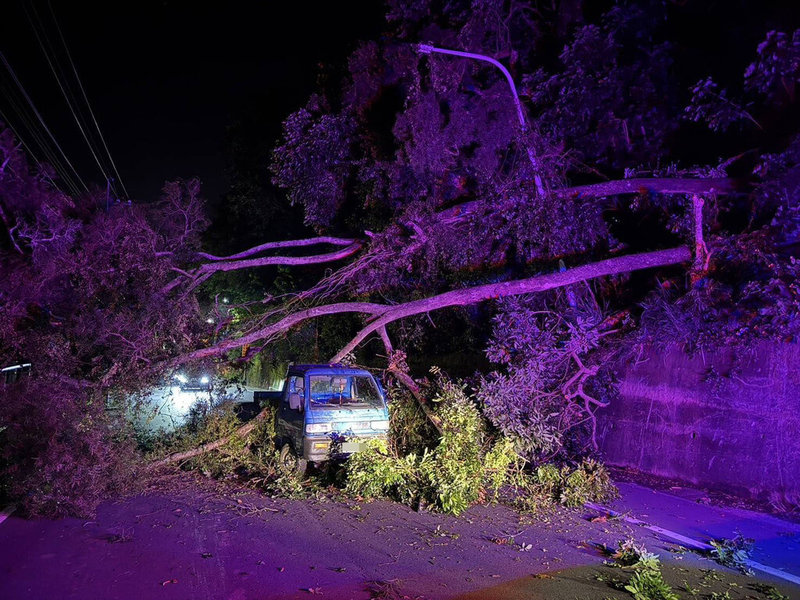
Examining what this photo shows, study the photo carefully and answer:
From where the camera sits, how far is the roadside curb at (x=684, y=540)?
5.74 meters

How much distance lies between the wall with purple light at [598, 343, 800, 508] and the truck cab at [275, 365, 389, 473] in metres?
4.87

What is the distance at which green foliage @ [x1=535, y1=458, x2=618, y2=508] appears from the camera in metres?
8.25

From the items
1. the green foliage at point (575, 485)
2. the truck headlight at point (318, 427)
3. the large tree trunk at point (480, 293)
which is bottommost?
the green foliage at point (575, 485)

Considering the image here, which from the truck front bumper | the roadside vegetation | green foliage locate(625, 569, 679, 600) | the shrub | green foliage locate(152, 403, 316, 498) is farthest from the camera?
green foliage locate(152, 403, 316, 498)

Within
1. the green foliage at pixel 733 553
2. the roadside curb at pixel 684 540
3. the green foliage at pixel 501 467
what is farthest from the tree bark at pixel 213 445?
the green foliage at pixel 733 553

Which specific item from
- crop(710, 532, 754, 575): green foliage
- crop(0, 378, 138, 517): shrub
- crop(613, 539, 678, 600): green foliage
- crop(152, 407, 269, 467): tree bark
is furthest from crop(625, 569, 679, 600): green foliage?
crop(152, 407, 269, 467): tree bark

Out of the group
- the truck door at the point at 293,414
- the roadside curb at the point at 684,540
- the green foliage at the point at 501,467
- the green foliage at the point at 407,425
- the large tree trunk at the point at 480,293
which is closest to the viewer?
the roadside curb at the point at 684,540

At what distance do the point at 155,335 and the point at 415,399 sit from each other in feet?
15.7

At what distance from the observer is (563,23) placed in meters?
11.9

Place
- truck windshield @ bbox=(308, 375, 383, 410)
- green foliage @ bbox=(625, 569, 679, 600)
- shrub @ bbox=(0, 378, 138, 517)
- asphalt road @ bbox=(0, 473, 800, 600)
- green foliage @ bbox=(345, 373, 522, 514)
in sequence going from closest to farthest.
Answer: green foliage @ bbox=(625, 569, 679, 600), asphalt road @ bbox=(0, 473, 800, 600), shrub @ bbox=(0, 378, 138, 517), green foliage @ bbox=(345, 373, 522, 514), truck windshield @ bbox=(308, 375, 383, 410)

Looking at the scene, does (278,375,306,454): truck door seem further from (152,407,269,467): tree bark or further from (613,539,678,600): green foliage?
(613,539,678,600): green foliage

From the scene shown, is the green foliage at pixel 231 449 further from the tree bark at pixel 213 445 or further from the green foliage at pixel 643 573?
the green foliage at pixel 643 573

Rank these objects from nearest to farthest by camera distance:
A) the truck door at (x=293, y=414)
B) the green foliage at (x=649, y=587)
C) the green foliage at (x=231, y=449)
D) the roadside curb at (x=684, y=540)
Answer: the green foliage at (x=649, y=587) → the roadside curb at (x=684, y=540) → the truck door at (x=293, y=414) → the green foliage at (x=231, y=449)

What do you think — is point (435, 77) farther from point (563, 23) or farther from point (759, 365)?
point (759, 365)
